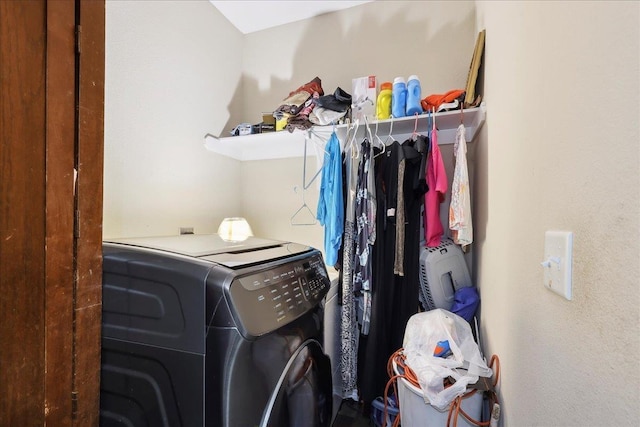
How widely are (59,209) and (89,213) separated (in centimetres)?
6

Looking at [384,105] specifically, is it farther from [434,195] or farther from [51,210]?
[51,210]

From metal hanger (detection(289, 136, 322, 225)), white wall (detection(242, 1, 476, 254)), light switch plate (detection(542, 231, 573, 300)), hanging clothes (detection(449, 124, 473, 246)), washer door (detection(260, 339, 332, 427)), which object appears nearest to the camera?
light switch plate (detection(542, 231, 573, 300))

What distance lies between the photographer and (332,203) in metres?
1.57

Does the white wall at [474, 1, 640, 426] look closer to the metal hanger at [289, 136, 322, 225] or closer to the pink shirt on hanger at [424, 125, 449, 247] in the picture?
the pink shirt on hanger at [424, 125, 449, 247]

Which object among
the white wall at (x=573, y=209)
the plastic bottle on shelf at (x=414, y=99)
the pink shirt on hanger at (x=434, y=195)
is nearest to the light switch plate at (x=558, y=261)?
the white wall at (x=573, y=209)

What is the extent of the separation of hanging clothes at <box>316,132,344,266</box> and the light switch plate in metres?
1.05

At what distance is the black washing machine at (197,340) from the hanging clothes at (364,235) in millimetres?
709

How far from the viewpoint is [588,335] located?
430 mm

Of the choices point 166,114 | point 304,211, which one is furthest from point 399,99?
point 166,114

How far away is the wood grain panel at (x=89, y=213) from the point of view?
65cm

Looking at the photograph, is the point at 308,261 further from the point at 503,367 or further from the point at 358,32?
the point at 358,32

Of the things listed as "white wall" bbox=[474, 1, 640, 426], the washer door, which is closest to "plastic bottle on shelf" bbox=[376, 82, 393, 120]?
"white wall" bbox=[474, 1, 640, 426]

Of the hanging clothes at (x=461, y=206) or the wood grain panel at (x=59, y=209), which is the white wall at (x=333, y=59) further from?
the wood grain panel at (x=59, y=209)

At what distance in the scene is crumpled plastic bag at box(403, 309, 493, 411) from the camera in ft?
2.95
